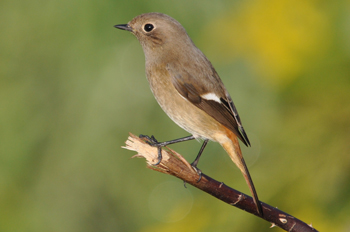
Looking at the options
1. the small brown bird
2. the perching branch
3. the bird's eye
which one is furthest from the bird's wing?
the perching branch

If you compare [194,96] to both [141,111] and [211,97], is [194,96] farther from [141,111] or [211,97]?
[141,111]

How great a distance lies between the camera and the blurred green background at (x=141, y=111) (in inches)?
102

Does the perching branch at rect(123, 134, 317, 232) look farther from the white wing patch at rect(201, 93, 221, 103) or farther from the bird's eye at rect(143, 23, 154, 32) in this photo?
the bird's eye at rect(143, 23, 154, 32)

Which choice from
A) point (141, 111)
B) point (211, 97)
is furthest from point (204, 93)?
point (141, 111)

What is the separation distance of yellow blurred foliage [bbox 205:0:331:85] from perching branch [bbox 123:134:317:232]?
108 centimetres

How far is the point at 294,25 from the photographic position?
2.73 metres

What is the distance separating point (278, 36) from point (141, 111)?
3.58ft

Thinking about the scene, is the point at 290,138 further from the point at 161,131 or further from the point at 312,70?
the point at 161,131

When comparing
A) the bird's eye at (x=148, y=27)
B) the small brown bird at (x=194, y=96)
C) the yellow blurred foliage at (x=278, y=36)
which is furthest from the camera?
the yellow blurred foliage at (x=278, y=36)

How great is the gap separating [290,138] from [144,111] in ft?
3.50

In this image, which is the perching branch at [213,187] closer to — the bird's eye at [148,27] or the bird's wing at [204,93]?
the bird's wing at [204,93]

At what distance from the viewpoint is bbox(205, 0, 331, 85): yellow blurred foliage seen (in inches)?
105

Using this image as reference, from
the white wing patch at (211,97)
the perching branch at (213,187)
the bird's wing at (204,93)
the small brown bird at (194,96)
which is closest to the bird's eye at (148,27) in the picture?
the small brown bird at (194,96)

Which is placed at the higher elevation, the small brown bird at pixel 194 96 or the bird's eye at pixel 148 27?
the bird's eye at pixel 148 27
